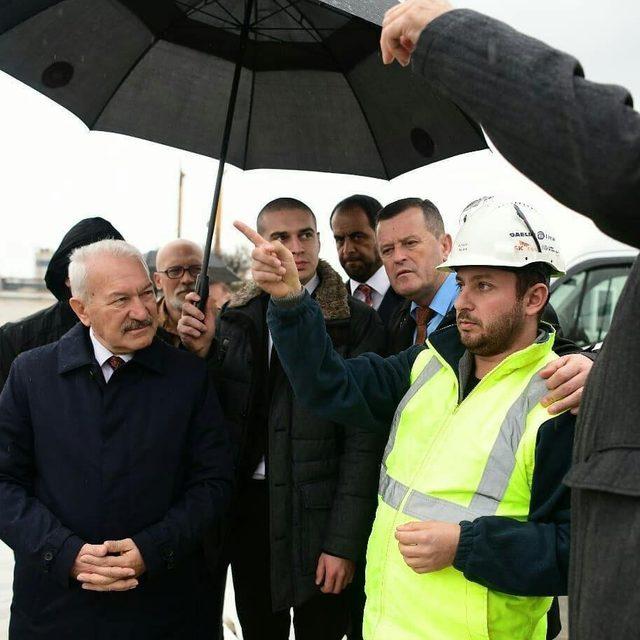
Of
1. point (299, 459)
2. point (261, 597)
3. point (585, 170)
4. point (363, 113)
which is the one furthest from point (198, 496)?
point (585, 170)

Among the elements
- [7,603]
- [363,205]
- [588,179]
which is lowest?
[7,603]

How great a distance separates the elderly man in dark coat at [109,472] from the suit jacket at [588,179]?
1.67 metres

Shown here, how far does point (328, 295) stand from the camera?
10.7 feet

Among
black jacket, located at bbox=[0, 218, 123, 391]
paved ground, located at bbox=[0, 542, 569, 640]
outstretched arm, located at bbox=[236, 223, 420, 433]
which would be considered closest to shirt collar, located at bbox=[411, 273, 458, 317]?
outstretched arm, located at bbox=[236, 223, 420, 433]

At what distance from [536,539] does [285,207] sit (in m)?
1.98

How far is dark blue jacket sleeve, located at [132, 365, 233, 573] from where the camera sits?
103 inches

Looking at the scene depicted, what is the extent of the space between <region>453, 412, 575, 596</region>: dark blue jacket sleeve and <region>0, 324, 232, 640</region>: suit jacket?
1.11m

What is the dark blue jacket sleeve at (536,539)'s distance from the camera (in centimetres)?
188

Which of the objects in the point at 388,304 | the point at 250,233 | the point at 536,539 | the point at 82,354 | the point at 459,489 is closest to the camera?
the point at 536,539

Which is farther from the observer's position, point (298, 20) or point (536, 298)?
point (298, 20)

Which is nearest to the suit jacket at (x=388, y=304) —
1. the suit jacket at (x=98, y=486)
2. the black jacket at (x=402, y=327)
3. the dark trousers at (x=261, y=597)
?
the black jacket at (x=402, y=327)

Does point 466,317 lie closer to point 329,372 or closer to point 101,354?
point 329,372

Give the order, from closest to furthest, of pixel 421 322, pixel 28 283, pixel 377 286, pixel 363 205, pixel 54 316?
pixel 421 322 < pixel 54 316 < pixel 377 286 < pixel 363 205 < pixel 28 283

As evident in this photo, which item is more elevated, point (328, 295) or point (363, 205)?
point (363, 205)
